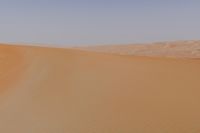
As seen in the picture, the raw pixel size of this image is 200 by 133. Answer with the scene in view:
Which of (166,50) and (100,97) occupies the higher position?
(166,50)

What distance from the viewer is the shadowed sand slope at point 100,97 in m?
5.01

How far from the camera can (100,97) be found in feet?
21.6

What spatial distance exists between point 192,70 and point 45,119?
5.34 meters

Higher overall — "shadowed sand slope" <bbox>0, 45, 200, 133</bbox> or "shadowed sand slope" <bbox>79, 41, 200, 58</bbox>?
"shadowed sand slope" <bbox>79, 41, 200, 58</bbox>

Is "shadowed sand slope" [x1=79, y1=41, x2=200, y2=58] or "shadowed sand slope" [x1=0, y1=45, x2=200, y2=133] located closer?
"shadowed sand slope" [x1=0, y1=45, x2=200, y2=133]

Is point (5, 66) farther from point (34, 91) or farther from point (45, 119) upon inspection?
point (45, 119)

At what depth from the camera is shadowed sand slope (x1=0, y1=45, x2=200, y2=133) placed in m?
5.01

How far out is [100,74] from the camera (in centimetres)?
902

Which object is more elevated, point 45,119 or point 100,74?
point 100,74

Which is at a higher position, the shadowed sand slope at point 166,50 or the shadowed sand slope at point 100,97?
the shadowed sand slope at point 166,50

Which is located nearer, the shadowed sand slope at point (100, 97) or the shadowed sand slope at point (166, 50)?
the shadowed sand slope at point (100, 97)

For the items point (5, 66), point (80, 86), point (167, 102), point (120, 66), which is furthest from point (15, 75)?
point (167, 102)

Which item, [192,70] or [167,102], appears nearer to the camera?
[167,102]

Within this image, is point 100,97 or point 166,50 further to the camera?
point 166,50
